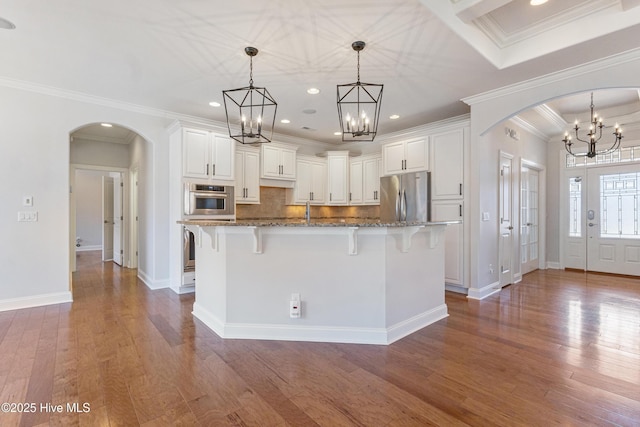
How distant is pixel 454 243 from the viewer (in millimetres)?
4410

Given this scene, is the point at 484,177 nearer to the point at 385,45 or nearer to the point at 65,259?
the point at 385,45

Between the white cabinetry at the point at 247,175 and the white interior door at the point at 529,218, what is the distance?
4751 mm

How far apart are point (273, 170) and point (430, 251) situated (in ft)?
10.9

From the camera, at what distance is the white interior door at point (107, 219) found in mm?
7228

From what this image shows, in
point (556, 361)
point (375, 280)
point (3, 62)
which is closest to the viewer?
point (556, 361)

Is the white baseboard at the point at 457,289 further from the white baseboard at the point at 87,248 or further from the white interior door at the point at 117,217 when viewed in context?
the white baseboard at the point at 87,248

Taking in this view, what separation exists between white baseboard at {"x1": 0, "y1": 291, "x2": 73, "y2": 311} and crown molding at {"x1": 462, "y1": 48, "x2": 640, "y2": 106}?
5955mm

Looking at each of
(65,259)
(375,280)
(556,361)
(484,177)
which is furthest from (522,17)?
(65,259)

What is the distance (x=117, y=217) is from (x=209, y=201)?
372cm

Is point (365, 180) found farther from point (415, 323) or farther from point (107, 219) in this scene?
point (107, 219)

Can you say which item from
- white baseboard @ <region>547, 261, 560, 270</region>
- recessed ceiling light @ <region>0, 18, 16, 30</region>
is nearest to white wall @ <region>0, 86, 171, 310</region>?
recessed ceiling light @ <region>0, 18, 16, 30</region>

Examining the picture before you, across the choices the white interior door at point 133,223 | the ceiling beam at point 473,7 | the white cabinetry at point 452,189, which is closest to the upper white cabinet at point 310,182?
the white cabinetry at point 452,189

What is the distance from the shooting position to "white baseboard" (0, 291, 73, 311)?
3.55m

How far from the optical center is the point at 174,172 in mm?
4527
